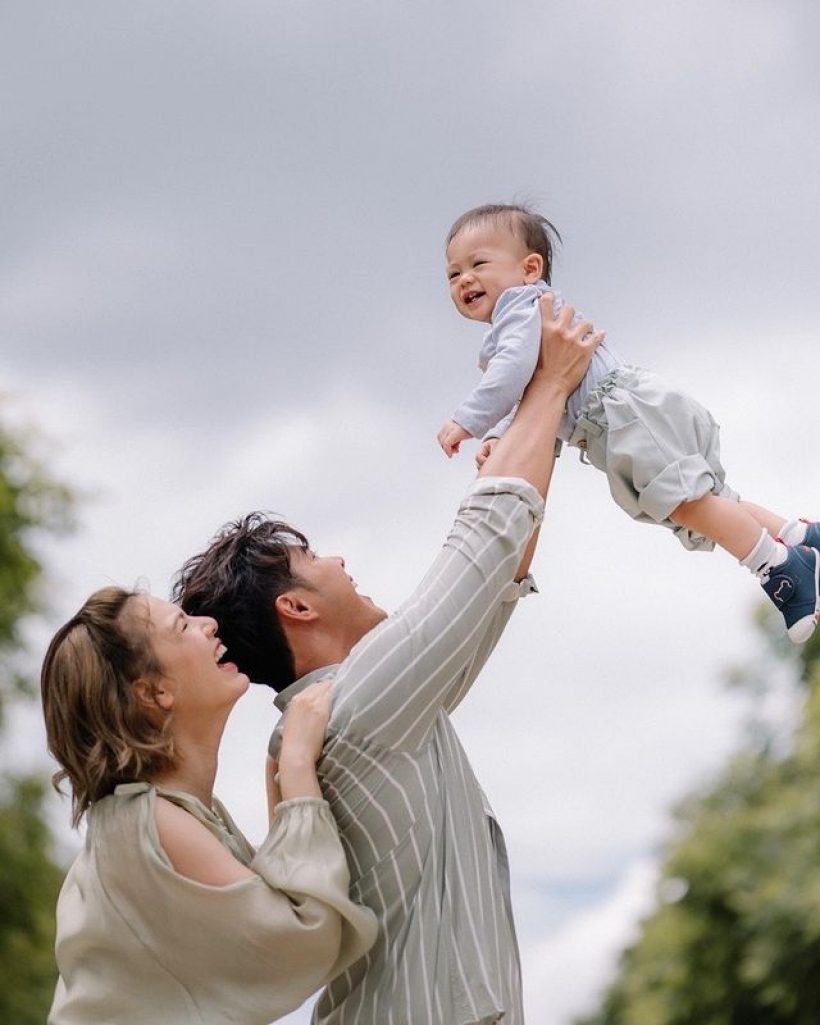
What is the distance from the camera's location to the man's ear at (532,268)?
3.75 meters

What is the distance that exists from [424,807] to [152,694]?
1.60 feet

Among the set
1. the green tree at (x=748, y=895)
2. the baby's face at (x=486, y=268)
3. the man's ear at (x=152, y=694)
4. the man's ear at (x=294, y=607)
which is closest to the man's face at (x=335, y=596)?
the man's ear at (x=294, y=607)

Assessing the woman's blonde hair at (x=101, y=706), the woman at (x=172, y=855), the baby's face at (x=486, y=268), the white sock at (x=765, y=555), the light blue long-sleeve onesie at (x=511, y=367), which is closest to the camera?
the woman at (x=172, y=855)

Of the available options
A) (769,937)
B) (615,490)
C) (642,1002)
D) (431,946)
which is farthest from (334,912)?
(642,1002)

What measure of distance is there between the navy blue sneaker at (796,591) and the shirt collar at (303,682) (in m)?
0.85

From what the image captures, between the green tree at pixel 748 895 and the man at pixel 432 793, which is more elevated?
the green tree at pixel 748 895

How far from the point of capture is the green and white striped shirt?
3.00 metres

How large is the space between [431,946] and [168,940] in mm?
418

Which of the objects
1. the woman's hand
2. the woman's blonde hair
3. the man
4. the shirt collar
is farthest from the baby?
the woman's blonde hair

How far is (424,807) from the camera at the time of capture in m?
3.08

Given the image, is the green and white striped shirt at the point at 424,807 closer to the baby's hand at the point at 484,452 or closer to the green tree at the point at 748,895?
the baby's hand at the point at 484,452

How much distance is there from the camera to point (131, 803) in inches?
120

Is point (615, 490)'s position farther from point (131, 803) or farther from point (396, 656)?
point (131, 803)

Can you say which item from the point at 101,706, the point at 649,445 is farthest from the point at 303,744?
the point at 649,445
